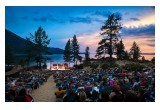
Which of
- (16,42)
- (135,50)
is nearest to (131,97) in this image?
(135,50)

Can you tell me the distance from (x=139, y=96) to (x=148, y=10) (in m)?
5.07

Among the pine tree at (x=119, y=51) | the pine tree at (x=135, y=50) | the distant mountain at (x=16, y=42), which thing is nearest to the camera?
the distant mountain at (x=16, y=42)

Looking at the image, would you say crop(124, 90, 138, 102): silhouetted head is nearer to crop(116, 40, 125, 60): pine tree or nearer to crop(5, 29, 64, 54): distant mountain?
crop(5, 29, 64, 54): distant mountain

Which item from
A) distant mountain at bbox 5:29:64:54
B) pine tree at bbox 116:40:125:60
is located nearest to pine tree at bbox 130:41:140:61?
pine tree at bbox 116:40:125:60

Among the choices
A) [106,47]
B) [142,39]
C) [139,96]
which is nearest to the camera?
[139,96]

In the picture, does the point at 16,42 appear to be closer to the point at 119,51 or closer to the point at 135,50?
the point at 135,50

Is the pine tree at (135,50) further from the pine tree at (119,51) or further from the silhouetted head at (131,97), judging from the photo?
the silhouetted head at (131,97)

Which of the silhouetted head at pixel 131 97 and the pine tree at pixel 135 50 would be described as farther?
the pine tree at pixel 135 50

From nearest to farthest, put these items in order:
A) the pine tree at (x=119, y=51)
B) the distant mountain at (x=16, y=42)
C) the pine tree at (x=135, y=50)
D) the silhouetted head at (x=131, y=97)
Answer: the silhouetted head at (x=131, y=97)
the distant mountain at (x=16, y=42)
the pine tree at (x=135, y=50)
the pine tree at (x=119, y=51)

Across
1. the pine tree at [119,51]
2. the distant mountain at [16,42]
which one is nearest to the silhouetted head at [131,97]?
the distant mountain at [16,42]

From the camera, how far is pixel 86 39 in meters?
14.3

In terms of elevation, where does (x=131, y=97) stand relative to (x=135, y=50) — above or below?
below
